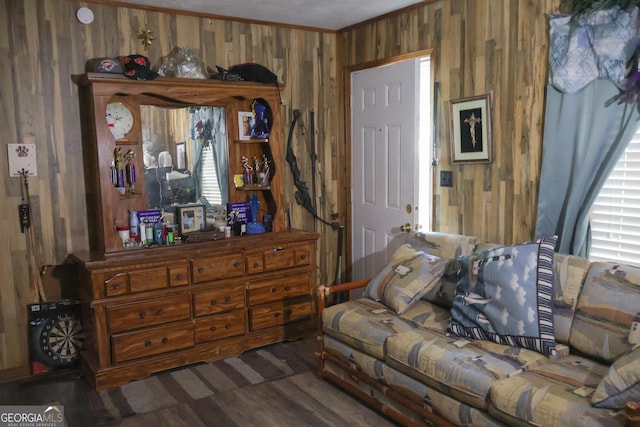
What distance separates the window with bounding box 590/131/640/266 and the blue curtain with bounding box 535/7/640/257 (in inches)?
3.6

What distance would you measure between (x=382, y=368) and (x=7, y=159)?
2.74 metres

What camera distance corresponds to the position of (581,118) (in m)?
2.84

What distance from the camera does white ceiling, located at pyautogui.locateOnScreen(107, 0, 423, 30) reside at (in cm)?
371

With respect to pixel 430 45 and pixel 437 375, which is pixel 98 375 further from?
pixel 430 45

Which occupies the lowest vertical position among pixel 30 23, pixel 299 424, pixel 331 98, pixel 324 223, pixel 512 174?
Answer: pixel 299 424

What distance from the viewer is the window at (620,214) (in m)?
2.73

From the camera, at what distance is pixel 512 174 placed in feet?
10.7

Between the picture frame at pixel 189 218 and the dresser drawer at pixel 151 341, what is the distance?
720 millimetres

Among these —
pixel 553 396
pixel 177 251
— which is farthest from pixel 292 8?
pixel 553 396

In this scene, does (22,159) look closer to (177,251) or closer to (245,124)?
(177,251)

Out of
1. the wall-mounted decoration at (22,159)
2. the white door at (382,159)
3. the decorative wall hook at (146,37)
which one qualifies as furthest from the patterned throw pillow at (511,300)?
the wall-mounted decoration at (22,159)

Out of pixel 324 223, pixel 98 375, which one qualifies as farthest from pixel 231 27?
pixel 98 375

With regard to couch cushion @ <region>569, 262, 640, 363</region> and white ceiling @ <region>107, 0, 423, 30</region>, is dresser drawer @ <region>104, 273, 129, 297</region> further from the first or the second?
couch cushion @ <region>569, 262, 640, 363</region>

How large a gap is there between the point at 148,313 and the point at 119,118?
138 centimetres
